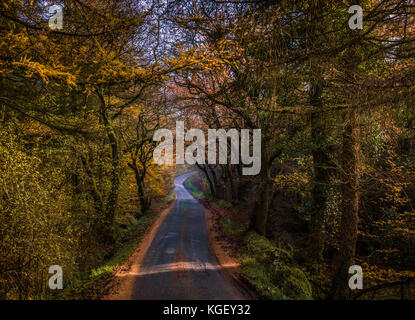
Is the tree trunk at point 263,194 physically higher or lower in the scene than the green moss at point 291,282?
higher

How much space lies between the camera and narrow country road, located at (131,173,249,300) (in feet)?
18.5

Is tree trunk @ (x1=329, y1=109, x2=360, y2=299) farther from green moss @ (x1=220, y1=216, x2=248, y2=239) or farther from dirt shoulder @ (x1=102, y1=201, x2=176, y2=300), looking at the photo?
green moss @ (x1=220, y1=216, x2=248, y2=239)

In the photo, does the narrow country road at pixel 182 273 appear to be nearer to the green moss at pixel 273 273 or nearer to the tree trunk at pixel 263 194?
the green moss at pixel 273 273

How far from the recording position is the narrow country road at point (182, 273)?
5.65 m

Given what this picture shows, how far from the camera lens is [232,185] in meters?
21.4

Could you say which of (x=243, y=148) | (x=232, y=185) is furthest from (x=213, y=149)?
(x=243, y=148)

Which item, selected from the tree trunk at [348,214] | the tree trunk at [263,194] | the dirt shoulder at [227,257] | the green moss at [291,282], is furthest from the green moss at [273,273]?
the tree trunk at [263,194]

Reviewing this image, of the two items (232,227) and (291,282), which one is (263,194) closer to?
(232,227)

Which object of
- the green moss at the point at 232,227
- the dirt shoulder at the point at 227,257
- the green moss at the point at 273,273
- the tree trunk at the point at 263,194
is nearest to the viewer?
the green moss at the point at 273,273

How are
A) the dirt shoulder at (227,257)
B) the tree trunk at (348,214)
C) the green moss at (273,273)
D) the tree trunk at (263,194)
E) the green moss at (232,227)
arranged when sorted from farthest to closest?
1. the green moss at (232,227)
2. the tree trunk at (263,194)
3. the dirt shoulder at (227,257)
4. the green moss at (273,273)
5. the tree trunk at (348,214)

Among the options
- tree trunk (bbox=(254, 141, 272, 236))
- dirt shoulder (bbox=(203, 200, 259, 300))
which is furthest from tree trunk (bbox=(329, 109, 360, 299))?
tree trunk (bbox=(254, 141, 272, 236))

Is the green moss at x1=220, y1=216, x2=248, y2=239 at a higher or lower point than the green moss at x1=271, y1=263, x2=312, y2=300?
lower

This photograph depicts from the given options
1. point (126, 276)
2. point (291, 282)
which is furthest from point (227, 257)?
point (126, 276)
